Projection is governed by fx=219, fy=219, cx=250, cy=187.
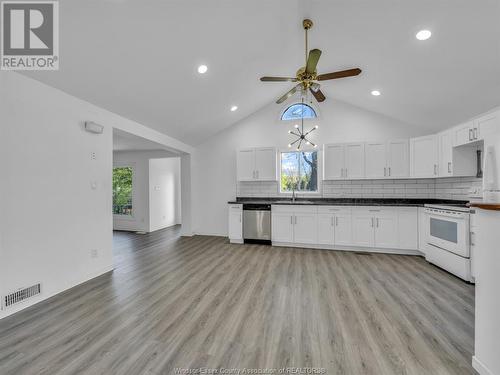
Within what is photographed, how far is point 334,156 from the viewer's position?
5.10 meters

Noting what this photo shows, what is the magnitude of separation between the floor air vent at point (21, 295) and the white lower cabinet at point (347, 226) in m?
3.96

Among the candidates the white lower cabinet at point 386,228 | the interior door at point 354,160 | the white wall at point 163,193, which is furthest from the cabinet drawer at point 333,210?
the white wall at point 163,193

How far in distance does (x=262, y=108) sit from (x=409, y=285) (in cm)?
492

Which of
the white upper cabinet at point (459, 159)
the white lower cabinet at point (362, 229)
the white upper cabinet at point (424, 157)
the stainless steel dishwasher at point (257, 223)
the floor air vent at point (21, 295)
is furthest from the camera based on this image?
the stainless steel dishwasher at point (257, 223)

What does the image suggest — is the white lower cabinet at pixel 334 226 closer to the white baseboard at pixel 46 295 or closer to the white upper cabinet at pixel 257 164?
the white upper cabinet at pixel 257 164

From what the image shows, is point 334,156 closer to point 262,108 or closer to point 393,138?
point 393,138

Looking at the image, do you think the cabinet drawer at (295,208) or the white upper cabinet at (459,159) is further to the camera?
the cabinet drawer at (295,208)

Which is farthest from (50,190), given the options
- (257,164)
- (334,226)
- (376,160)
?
(376,160)

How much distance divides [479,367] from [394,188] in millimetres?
4126

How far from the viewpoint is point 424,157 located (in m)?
4.40

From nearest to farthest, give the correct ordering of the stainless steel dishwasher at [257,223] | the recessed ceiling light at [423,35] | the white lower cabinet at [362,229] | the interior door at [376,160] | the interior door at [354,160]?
the recessed ceiling light at [423,35] < the white lower cabinet at [362,229] < the interior door at [376,160] < the interior door at [354,160] < the stainless steel dishwasher at [257,223]

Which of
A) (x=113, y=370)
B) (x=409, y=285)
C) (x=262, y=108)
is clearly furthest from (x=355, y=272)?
(x=262, y=108)

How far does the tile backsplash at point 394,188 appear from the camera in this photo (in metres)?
4.32

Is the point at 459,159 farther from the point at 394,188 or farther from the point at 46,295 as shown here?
the point at 46,295
